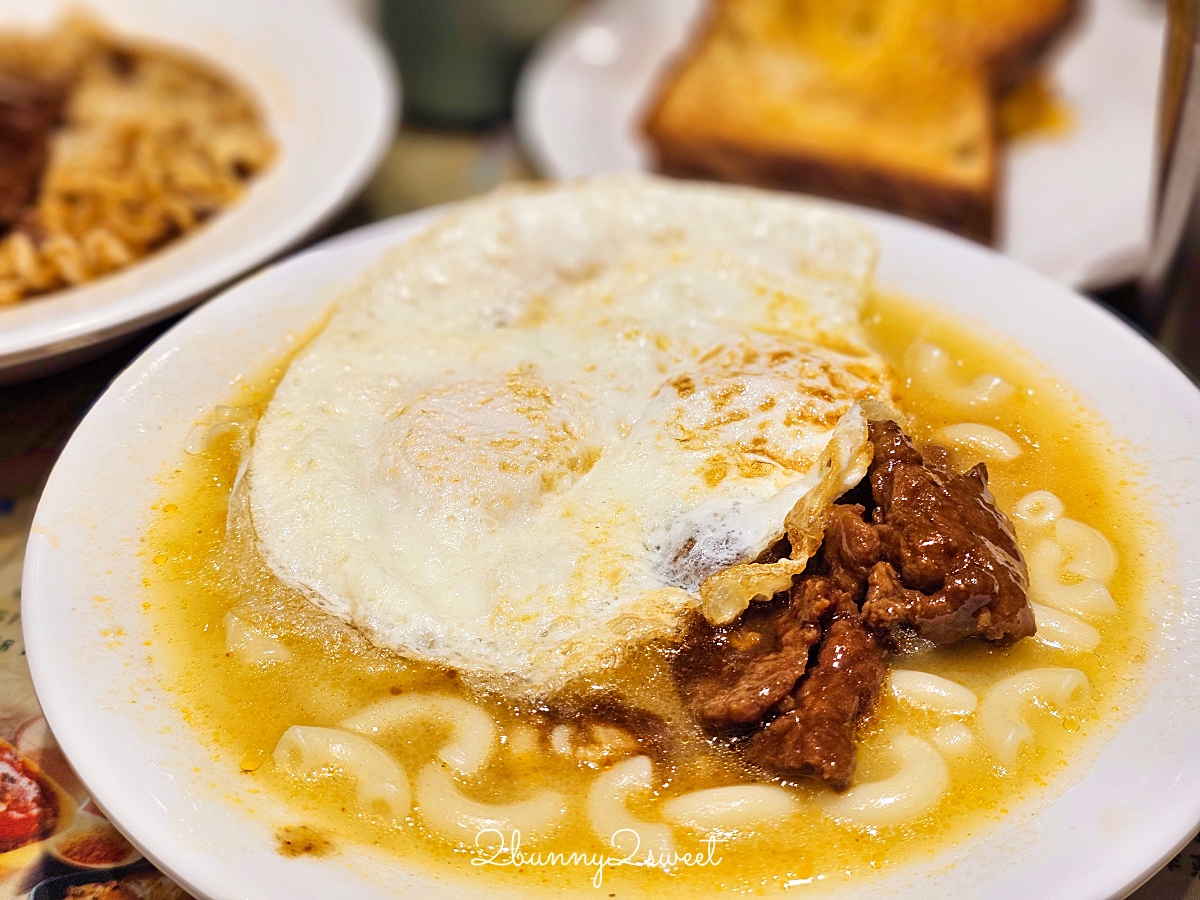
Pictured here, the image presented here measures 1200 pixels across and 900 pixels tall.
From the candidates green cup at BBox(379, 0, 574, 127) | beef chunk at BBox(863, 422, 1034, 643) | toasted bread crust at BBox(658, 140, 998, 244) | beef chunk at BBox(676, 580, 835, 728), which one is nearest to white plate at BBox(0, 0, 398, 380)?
green cup at BBox(379, 0, 574, 127)

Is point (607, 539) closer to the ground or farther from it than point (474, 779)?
farther from it

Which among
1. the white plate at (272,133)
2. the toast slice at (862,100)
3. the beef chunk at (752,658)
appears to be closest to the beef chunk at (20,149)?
the white plate at (272,133)

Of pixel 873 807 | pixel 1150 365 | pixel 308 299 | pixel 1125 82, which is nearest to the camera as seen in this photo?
pixel 873 807

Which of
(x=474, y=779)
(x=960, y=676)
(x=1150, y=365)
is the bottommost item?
(x=474, y=779)

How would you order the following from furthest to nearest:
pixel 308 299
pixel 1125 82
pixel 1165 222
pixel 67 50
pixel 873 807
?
pixel 1125 82, pixel 67 50, pixel 1165 222, pixel 308 299, pixel 873 807

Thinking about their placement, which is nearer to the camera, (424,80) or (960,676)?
(960,676)

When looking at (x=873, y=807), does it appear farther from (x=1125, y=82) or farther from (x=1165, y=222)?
(x=1125, y=82)

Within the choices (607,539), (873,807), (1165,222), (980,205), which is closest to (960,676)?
(873,807)

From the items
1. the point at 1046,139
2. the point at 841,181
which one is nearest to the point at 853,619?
the point at 841,181
